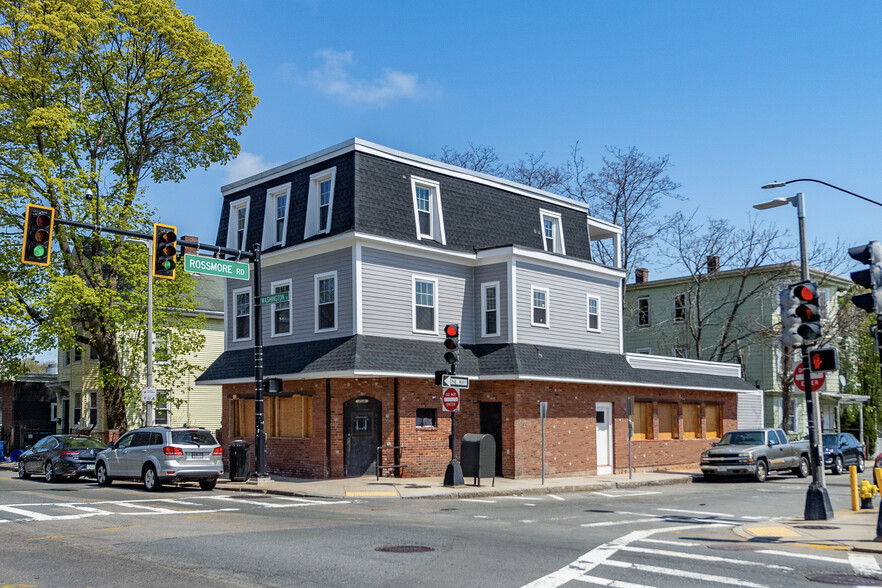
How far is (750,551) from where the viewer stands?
39.1 feet

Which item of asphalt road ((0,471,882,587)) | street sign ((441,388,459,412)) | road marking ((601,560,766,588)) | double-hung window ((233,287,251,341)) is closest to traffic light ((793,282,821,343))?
asphalt road ((0,471,882,587))

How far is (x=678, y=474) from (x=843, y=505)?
10072mm

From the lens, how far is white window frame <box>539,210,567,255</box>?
31.2 meters

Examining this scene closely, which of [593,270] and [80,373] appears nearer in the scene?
[593,270]

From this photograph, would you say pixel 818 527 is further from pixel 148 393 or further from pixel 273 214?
pixel 148 393

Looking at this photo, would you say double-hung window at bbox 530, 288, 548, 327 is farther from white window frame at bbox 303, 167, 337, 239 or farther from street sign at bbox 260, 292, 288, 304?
street sign at bbox 260, 292, 288, 304

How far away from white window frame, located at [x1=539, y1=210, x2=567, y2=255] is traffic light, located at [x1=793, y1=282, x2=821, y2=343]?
53.8ft

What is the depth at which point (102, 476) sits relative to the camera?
2359 cm

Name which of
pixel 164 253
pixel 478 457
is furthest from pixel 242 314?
pixel 478 457

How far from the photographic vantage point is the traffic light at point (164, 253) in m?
20.5

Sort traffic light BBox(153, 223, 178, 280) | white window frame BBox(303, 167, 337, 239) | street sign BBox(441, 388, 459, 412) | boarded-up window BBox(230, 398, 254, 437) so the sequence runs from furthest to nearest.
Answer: boarded-up window BBox(230, 398, 254, 437), white window frame BBox(303, 167, 337, 239), street sign BBox(441, 388, 459, 412), traffic light BBox(153, 223, 178, 280)

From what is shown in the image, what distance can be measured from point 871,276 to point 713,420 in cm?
2435

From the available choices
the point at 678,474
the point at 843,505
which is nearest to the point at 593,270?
the point at 678,474

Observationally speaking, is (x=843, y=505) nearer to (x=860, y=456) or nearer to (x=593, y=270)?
(x=593, y=270)
